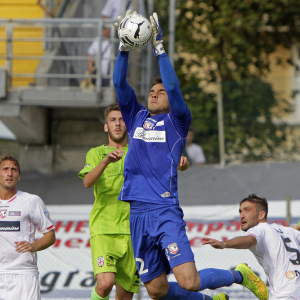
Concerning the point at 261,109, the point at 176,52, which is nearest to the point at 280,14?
the point at 176,52

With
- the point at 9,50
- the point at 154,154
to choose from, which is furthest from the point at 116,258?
the point at 9,50

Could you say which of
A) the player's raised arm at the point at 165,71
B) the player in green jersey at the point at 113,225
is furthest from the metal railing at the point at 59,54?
the player's raised arm at the point at 165,71

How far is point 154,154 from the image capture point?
482 cm

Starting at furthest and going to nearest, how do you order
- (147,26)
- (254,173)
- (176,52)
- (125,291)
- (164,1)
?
(176,52) < (164,1) < (254,173) < (125,291) < (147,26)

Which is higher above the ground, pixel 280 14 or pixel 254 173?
pixel 280 14

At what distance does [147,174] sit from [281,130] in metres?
7.30

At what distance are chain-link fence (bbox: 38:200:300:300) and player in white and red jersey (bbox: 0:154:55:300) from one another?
107 inches

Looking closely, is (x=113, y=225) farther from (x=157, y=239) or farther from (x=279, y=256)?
(x=279, y=256)

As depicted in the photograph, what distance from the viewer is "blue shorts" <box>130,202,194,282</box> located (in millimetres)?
4625

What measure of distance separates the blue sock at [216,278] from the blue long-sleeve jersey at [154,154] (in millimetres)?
805

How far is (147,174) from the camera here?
4.83 meters

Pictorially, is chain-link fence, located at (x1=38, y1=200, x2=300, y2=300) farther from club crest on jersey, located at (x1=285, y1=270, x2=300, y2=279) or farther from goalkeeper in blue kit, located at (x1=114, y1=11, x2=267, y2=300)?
goalkeeper in blue kit, located at (x1=114, y1=11, x2=267, y2=300)

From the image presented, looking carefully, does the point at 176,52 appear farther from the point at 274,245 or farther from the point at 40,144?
the point at 274,245

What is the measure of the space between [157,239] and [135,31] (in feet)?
6.39
